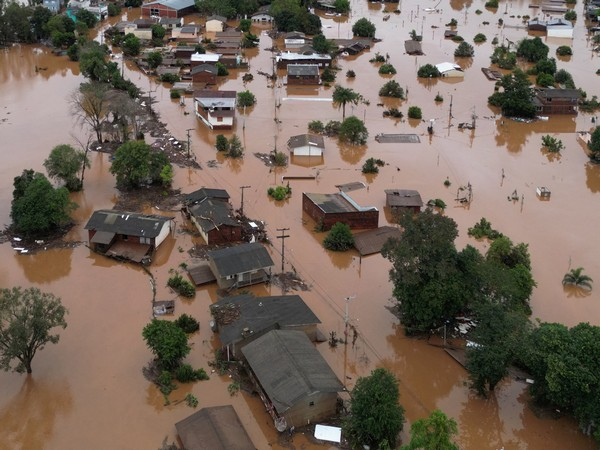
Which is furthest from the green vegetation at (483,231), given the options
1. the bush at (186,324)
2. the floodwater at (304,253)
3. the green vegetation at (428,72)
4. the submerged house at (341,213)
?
the green vegetation at (428,72)

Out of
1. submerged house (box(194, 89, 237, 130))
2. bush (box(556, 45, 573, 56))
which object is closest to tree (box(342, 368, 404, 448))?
submerged house (box(194, 89, 237, 130))

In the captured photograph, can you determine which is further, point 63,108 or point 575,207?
point 63,108

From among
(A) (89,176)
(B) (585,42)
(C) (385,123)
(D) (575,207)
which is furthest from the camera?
(B) (585,42)

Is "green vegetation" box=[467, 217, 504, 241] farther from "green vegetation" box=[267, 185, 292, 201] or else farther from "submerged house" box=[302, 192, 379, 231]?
"green vegetation" box=[267, 185, 292, 201]

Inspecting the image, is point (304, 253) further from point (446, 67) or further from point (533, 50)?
point (533, 50)

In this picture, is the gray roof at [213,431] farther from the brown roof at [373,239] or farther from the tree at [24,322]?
the brown roof at [373,239]

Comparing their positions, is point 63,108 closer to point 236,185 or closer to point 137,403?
point 236,185

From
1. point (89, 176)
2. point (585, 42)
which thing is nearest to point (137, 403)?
point (89, 176)
